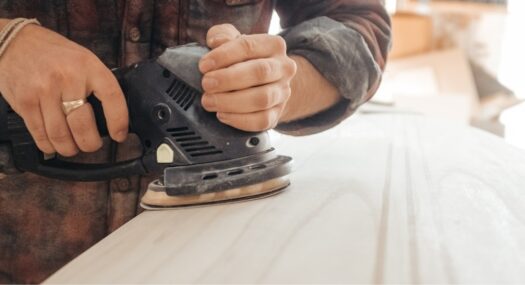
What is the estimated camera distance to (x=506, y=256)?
2.06 feet

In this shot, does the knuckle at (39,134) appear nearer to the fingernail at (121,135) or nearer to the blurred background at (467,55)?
the fingernail at (121,135)

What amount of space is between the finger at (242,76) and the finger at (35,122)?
22 centimetres

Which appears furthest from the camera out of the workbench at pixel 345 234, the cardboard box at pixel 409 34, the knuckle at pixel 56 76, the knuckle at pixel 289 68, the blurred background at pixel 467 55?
the cardboard box at pixel 409 34

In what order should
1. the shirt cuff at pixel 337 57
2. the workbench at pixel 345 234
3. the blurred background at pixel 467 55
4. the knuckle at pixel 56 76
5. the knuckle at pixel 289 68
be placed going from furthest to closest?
the blurred background at pixel 467 55 < the shirt cuff at pixel 337 57 < the knuckle at pixel 289 68 < the knuckle at pixel 56 76 < the workbench at pixel 345 234

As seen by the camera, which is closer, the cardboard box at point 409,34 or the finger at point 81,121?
the finger at point 81,121

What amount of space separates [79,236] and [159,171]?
0.28m

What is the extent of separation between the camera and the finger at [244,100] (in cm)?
76

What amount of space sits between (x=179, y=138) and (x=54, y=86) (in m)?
0.18

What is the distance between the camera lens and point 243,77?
0.76 metres

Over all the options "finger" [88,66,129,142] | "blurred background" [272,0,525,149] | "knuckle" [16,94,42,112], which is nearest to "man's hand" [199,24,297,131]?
"finger" [88,66,129,142]

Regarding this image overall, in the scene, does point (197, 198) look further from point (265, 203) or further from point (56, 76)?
point (56, 76)

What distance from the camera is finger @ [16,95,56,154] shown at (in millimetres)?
723

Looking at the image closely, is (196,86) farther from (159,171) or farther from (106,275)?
(106,275)

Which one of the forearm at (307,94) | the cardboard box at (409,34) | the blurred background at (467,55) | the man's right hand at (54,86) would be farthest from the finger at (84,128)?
the cardboard box at (409,34)
